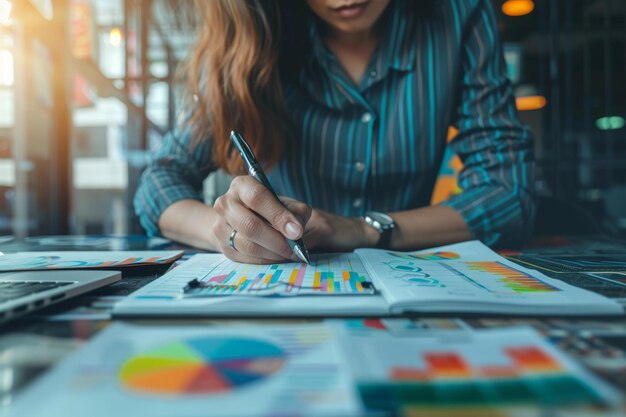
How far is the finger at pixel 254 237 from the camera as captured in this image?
55cm

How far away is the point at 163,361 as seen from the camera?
0.26 metres

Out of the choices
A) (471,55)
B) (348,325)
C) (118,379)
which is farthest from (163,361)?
(471,55)

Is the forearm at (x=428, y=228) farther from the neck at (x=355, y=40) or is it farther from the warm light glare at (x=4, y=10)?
the warm light glare at (x=4, y=10)

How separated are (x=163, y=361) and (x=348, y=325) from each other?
0.14 meters

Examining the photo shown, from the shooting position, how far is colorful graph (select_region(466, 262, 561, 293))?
1.38 ft

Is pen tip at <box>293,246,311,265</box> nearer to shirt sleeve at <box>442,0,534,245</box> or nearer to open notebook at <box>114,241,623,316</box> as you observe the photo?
open notebook at <box>114,241,623,316</box>

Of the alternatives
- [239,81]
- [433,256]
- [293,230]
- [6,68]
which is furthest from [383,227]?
[6,68]

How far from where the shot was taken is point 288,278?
0.47m

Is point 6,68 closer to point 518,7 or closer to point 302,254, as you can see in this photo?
point 302,254

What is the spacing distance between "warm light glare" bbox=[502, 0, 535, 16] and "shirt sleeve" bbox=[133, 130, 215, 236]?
2266mm

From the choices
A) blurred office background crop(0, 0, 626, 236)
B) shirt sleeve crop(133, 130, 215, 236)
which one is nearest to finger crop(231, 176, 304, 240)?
shirt sleeve crop(133, 130, 215, 236)

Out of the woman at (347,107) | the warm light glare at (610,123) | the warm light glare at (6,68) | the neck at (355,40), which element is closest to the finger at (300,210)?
the woman at (347,107)

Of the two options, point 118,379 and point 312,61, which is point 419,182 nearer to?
point 312,61

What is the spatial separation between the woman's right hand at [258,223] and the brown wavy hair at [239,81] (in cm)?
38
